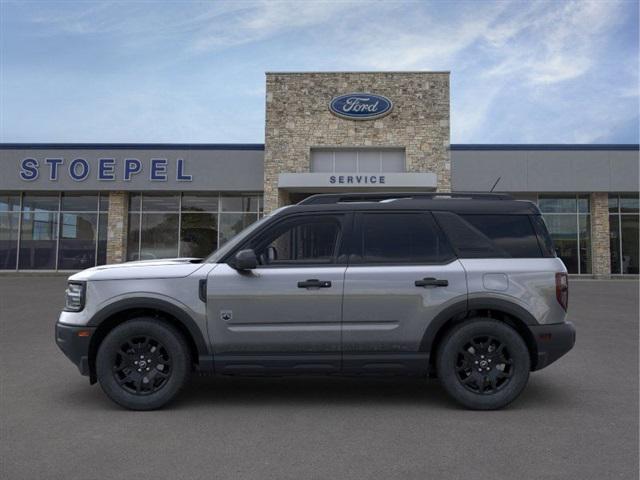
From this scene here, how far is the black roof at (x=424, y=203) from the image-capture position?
17.0ft

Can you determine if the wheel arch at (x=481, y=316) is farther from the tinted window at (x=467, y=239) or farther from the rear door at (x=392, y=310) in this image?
the tinted window at (x=467, y=239)

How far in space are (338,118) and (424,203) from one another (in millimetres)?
18289

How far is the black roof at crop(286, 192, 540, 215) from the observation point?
5184mm

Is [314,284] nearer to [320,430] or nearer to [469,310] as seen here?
[320,430]

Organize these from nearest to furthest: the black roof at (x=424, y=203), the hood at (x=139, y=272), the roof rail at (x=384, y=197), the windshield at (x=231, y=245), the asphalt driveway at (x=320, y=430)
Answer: the asphalt driveway at (x=320, y=430) < the hood at (x=139, y=272) < the windshield at (x=231, y=245) < the black roof at (x=424, y=203) < the roof rail at (x=384, y=197)

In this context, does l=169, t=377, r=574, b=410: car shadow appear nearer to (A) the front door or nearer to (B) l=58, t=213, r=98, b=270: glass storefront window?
(A) the front door

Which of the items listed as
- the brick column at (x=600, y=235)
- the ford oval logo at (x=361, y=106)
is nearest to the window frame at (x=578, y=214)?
the brick column at (x=600, y=235)

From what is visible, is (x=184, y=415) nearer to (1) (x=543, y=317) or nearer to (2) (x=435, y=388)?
(2) (x=435, y=388)

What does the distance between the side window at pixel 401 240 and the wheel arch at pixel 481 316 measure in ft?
1.61

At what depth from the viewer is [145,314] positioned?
507 cm

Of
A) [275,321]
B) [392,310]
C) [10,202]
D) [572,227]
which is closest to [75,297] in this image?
[275,321]

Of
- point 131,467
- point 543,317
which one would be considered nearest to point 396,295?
point 543,317

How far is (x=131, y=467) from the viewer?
3.61 meters

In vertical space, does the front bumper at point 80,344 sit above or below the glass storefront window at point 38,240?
below
